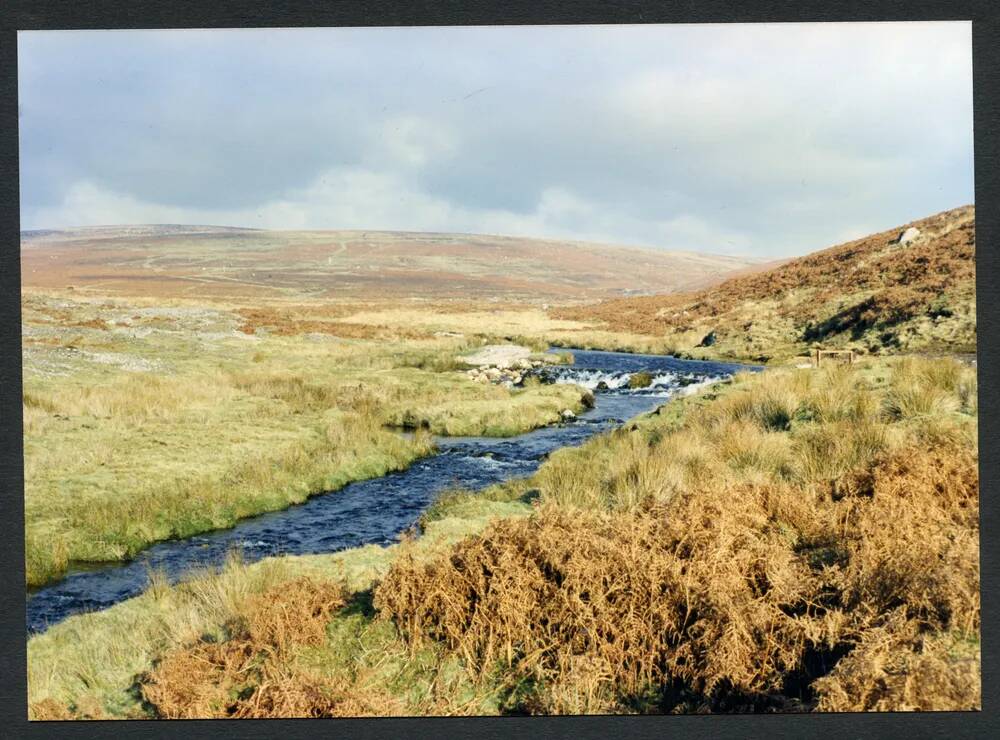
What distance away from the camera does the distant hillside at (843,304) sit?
5.88 metres

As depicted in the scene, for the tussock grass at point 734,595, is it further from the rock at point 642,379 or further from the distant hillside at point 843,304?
the rock at point 642,379

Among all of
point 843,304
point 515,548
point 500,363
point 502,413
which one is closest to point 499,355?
point 500,363

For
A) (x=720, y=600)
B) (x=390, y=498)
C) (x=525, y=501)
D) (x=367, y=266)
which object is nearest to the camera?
(x=720, y=600)

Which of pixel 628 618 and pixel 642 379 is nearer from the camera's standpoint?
pixel 628 618

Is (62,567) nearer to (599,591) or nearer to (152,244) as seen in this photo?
(152,244)

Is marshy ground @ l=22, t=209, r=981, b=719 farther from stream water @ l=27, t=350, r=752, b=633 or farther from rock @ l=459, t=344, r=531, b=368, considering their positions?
stream water @ l=27, t=350, r=752, b=633

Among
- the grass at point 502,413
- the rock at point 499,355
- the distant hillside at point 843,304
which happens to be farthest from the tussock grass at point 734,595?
the rock at point 499,355

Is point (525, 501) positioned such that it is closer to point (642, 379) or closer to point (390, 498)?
point (390, 498)

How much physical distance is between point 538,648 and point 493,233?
4037 mm

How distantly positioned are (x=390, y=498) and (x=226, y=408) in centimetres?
214

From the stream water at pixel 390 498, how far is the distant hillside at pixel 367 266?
Answer: 0.97 m

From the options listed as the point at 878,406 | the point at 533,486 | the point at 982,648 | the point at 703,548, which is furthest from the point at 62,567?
the point at 878,406

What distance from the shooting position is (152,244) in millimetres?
6867

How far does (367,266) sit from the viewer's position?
21.7 feet
